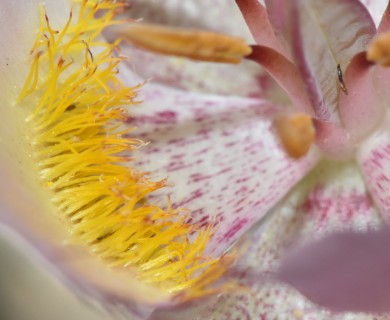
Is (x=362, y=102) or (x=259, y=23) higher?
(x=259, y=23)

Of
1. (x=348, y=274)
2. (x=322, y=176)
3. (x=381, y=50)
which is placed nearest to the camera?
(x=381, y=50)

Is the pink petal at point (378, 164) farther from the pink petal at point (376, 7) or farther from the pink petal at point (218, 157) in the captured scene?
the pink petal at point (376, 7)

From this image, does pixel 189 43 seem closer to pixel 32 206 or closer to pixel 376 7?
pixel 32 206

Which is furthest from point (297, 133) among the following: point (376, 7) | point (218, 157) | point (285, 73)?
point (376, 7)

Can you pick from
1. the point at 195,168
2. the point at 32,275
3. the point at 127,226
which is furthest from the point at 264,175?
the point at 32,275

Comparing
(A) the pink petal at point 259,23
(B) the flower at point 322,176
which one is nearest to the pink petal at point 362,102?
(B) the flower at point 322,176

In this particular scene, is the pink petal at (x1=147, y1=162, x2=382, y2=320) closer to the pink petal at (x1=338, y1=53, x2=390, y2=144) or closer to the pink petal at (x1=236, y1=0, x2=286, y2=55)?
A: the pink petal at (x1=338, y1=53, x2=390, y2=144)
